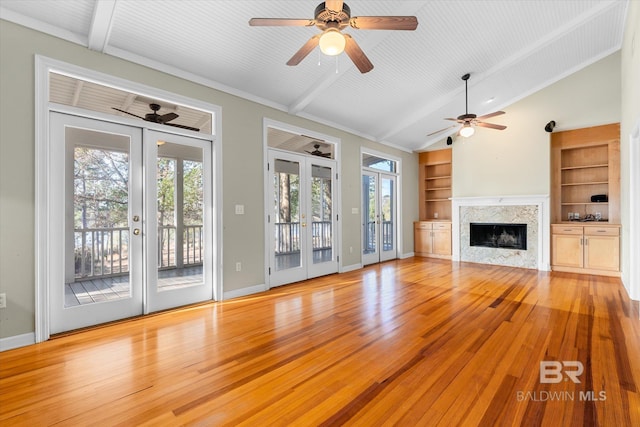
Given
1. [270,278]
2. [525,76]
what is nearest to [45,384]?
[270,278]

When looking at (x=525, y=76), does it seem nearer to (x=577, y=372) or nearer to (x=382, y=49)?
(x=382, y=49)

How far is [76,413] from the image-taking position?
1769mm

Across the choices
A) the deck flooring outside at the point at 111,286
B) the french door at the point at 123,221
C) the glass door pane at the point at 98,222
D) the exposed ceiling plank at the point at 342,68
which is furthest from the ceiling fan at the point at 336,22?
the deck flooring outside at the point at 111,286

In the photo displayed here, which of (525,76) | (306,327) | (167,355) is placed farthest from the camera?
(525,76)

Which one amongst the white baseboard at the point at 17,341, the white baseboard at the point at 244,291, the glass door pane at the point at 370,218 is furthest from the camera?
the glass door pane at the point at 370,218

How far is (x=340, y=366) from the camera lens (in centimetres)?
228

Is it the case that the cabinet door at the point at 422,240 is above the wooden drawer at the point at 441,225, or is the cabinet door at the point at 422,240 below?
below

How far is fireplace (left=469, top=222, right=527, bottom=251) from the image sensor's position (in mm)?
6383

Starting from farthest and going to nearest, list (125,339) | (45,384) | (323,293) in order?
(323,293)
(125,339)
(45,384)

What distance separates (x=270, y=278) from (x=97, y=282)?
7.10 ft

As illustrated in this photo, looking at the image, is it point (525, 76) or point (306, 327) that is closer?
point (306, 327)

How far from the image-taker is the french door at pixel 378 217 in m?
6.67
